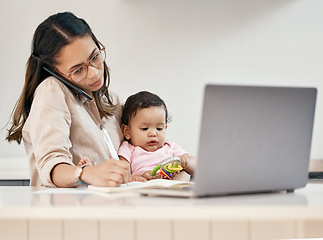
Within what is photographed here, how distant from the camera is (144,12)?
10.1ft

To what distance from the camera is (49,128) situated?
145 centimetres

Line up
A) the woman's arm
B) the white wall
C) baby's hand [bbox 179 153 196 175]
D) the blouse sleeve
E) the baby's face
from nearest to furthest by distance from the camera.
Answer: the woman's arm
the blouse sleeve
baby's hand [bbox 179 153 196 175]
the baby's face
the white wall

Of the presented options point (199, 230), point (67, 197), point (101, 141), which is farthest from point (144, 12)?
point (67, 197)

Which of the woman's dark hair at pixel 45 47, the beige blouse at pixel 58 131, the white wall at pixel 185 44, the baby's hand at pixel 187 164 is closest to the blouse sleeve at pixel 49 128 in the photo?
the beige blouse at pixel 58 131

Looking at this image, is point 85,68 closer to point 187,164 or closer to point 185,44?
point 187,164

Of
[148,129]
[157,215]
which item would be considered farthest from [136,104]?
[157,215]

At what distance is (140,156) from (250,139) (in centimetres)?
97

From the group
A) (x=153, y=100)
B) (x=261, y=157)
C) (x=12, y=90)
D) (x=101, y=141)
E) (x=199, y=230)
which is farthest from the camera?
(x=12, y=90)

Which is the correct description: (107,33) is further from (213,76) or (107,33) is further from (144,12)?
(213,76)

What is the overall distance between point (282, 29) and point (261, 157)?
2310 mm

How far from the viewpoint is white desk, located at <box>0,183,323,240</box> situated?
0.76 metres

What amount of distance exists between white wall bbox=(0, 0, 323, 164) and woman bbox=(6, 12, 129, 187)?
4.15 ft

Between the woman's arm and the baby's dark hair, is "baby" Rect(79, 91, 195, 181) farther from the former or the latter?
the woman's arm

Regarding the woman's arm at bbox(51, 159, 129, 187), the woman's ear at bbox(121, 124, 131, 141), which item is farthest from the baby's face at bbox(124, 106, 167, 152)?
the woman's arm at bbox(51, 159, 129, 187)
